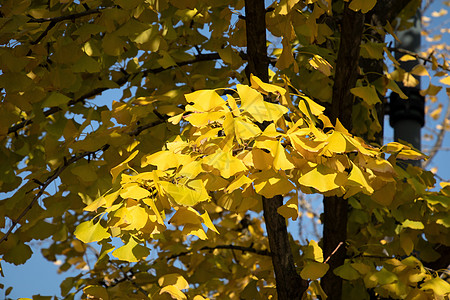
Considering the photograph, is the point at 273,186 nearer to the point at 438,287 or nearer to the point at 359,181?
the point at 359,181

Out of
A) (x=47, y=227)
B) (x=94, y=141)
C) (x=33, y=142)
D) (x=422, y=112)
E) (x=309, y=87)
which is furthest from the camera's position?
(x=422, y=112)

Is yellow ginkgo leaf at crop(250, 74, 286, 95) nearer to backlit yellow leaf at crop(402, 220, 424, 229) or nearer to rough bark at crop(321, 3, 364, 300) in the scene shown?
rough bark at crop(321, 3, 364, 300)

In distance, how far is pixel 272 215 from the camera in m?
2.03

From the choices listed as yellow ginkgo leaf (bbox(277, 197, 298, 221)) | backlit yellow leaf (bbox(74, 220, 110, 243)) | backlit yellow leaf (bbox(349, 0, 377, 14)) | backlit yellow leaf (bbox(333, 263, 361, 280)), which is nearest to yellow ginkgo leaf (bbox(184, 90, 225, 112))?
yellow ginkgo leaf (bbox(277, 197, 298, 221))

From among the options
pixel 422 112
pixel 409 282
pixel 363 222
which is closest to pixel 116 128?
pixel 409 282

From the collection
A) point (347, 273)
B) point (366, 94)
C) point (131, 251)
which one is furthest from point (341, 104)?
point (131, 251)

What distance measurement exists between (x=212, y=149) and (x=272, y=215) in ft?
2.39

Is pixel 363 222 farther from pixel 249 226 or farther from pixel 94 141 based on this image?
pixel 94 141

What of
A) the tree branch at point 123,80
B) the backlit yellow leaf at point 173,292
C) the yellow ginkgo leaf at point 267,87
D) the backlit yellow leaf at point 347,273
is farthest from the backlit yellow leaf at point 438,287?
the tree branch at point 123,80

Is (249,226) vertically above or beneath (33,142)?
beneath

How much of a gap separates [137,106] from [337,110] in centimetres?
87

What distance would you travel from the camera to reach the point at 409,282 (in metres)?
2.14

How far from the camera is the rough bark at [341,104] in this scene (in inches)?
83.4

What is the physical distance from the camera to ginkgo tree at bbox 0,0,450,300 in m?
1.37
